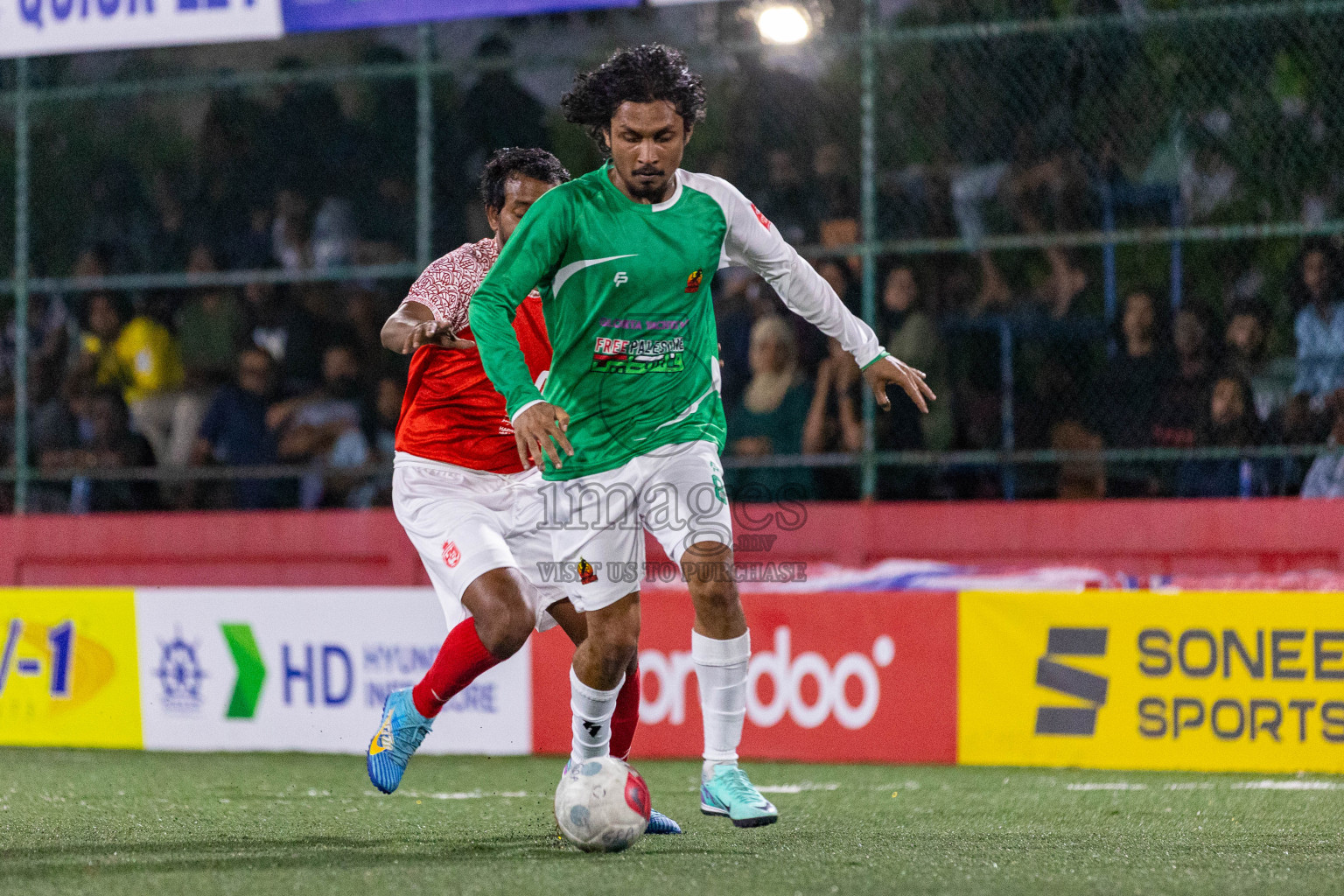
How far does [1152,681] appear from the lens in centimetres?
731

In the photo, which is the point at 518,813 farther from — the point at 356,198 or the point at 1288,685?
the point at 356,198

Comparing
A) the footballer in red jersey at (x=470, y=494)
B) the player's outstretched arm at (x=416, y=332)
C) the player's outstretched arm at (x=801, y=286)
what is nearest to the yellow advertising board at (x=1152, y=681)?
the footballer in red jersey at (x=470, y=494)

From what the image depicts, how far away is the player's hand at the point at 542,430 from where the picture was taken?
4.45 m

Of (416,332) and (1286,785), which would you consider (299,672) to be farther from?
(1286,785)

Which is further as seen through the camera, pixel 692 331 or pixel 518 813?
pixel 518 813

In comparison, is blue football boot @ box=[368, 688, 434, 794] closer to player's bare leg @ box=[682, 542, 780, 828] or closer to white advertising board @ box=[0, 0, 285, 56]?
player's bare leg @ box=[682, 542, 780, 828]

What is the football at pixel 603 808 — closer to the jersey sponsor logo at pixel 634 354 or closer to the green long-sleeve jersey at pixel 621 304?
the green long-sleeve jersey at pixel 621 304

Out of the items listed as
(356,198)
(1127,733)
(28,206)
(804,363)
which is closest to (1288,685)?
(1127,733)

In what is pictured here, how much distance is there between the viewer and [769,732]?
7.86 meters

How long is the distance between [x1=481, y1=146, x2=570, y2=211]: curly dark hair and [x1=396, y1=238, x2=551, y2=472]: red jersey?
166 millimetres

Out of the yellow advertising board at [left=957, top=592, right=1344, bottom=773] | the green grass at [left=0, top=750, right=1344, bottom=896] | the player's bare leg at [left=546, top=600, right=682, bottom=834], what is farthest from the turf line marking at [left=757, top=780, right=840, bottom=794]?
the player's bare leg at [left=546, top=600, right=682, bottom=834]

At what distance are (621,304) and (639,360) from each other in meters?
0.17

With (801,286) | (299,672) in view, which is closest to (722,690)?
(801,286)

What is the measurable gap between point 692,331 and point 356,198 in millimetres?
6690
